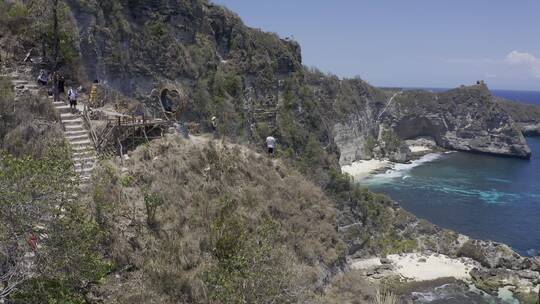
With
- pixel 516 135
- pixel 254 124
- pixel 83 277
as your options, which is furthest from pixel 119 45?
pixel 516 135

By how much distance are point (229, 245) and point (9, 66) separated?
14620 mm

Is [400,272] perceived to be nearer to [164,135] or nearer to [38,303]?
[164,135]

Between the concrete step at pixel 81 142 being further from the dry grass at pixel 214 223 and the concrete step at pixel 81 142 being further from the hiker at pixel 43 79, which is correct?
the hiker at pixel 43 79

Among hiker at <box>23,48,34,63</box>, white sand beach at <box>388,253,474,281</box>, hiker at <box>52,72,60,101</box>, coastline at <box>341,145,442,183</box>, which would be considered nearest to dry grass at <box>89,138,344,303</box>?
hiker at <box>52,72,60,101</box>

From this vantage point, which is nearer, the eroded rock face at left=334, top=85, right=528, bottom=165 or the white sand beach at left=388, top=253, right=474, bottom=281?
the white sand beach at left=388, top=253, right=474, bottom=281

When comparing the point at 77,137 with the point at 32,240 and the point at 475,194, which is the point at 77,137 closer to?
the point at 32,240

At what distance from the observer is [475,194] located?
79.1 m

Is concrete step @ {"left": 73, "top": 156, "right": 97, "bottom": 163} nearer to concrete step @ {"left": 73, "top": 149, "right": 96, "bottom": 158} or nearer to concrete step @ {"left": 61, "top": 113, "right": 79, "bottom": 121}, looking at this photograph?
concrete step @ {"left": 73, "top": 149, "right": 96, "bottom": 158}

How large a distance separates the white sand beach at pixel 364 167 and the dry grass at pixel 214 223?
66071 mm

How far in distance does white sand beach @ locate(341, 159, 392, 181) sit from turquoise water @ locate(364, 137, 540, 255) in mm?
2543

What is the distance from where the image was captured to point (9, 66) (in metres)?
22.8

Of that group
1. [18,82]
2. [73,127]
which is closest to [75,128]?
[73,127]

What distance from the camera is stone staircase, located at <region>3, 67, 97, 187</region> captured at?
17.8 m

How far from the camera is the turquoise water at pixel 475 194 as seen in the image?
61406 mm
